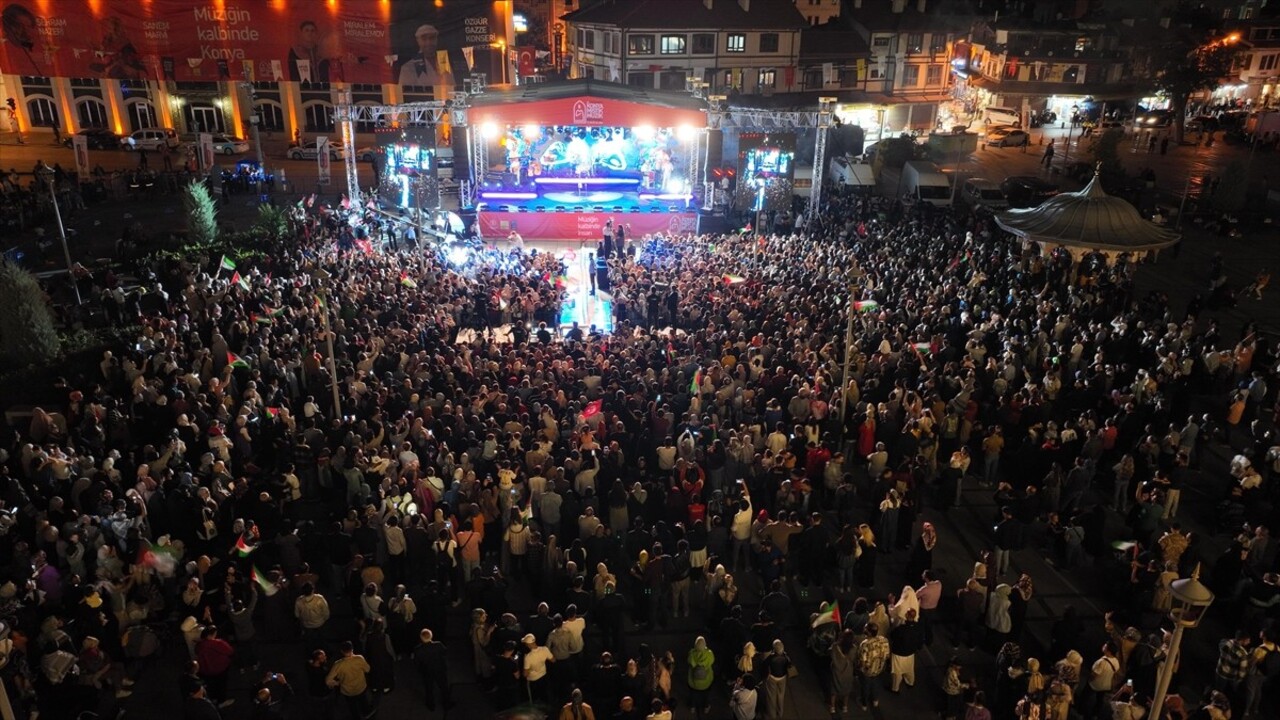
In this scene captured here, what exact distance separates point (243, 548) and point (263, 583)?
59 cm

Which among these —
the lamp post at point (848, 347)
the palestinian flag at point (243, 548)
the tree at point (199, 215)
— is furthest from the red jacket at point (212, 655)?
the tree at point (199, 215)

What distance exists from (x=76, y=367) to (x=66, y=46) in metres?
21.1

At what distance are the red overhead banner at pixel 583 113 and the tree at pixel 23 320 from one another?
1436cm

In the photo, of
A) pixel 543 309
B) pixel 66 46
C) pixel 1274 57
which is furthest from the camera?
pixel 1274 57

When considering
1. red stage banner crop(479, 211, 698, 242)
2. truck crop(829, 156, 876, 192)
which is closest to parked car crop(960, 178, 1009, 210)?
truck crop(829, 156, 876, 192)

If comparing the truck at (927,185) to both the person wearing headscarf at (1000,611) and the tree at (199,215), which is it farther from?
the person wearing headscarf at (1000,611)

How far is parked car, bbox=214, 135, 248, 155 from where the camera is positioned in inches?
1630

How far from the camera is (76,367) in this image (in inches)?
649

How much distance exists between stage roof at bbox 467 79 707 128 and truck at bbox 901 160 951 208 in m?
9.46

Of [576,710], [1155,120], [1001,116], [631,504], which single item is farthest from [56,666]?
[1155,120]

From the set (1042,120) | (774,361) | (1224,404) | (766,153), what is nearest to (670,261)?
(774,361)

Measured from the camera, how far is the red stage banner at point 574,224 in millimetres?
28062

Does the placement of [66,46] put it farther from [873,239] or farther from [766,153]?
[873,239]

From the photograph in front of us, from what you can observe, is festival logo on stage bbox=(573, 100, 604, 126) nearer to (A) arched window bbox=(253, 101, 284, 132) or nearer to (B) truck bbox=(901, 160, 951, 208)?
(B) truck bbox=(901, 160, 951, 208)
